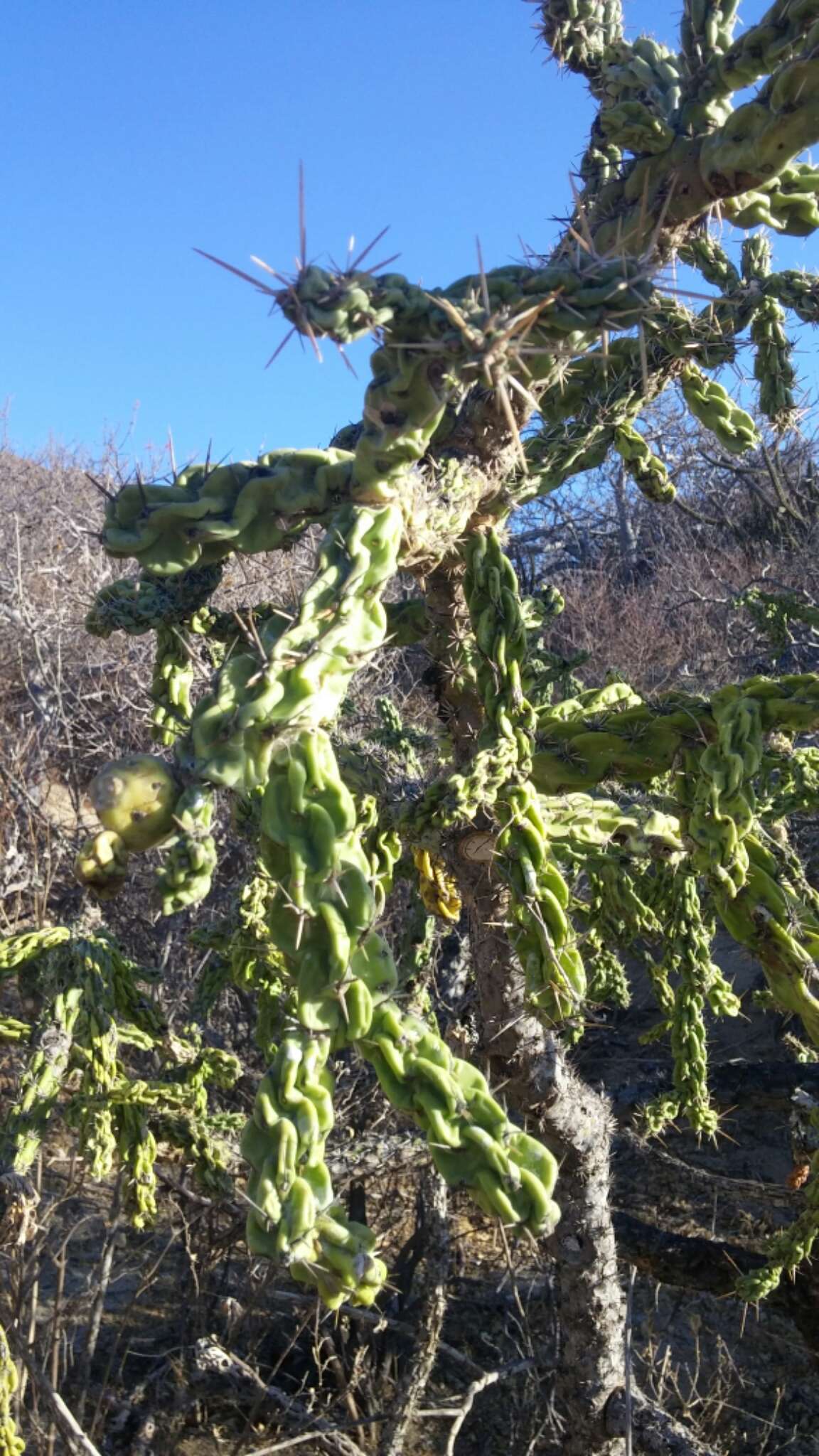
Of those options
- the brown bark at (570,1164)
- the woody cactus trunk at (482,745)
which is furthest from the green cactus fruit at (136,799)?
the brown bark at (570,1164)

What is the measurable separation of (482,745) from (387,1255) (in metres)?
4.05

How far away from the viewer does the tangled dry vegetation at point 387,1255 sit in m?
3.67

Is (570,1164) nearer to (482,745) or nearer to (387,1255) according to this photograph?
(482,745)

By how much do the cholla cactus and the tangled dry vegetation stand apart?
1.57ft

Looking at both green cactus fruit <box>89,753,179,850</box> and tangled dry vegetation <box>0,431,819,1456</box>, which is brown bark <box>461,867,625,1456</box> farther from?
green cactus fruit <box>89,753,179,850</box>

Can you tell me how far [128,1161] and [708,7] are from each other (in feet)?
11.4

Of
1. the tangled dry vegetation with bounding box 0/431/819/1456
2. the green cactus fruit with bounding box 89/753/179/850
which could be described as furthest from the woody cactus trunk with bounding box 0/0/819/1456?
the tangled dry vegetation with bounding box 0/431/819/1456

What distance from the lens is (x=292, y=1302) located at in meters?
4.47

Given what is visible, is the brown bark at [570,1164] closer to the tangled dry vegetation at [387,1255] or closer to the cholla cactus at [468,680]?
the cholla cactus at [468,680]

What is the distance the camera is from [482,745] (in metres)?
2.06

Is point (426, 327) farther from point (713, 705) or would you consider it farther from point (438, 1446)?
point (438, 1446)

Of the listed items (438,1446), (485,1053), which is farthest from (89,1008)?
(438,1446)

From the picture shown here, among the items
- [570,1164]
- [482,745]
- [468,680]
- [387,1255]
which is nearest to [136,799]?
[482,745]

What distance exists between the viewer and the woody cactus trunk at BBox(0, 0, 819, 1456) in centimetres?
146
